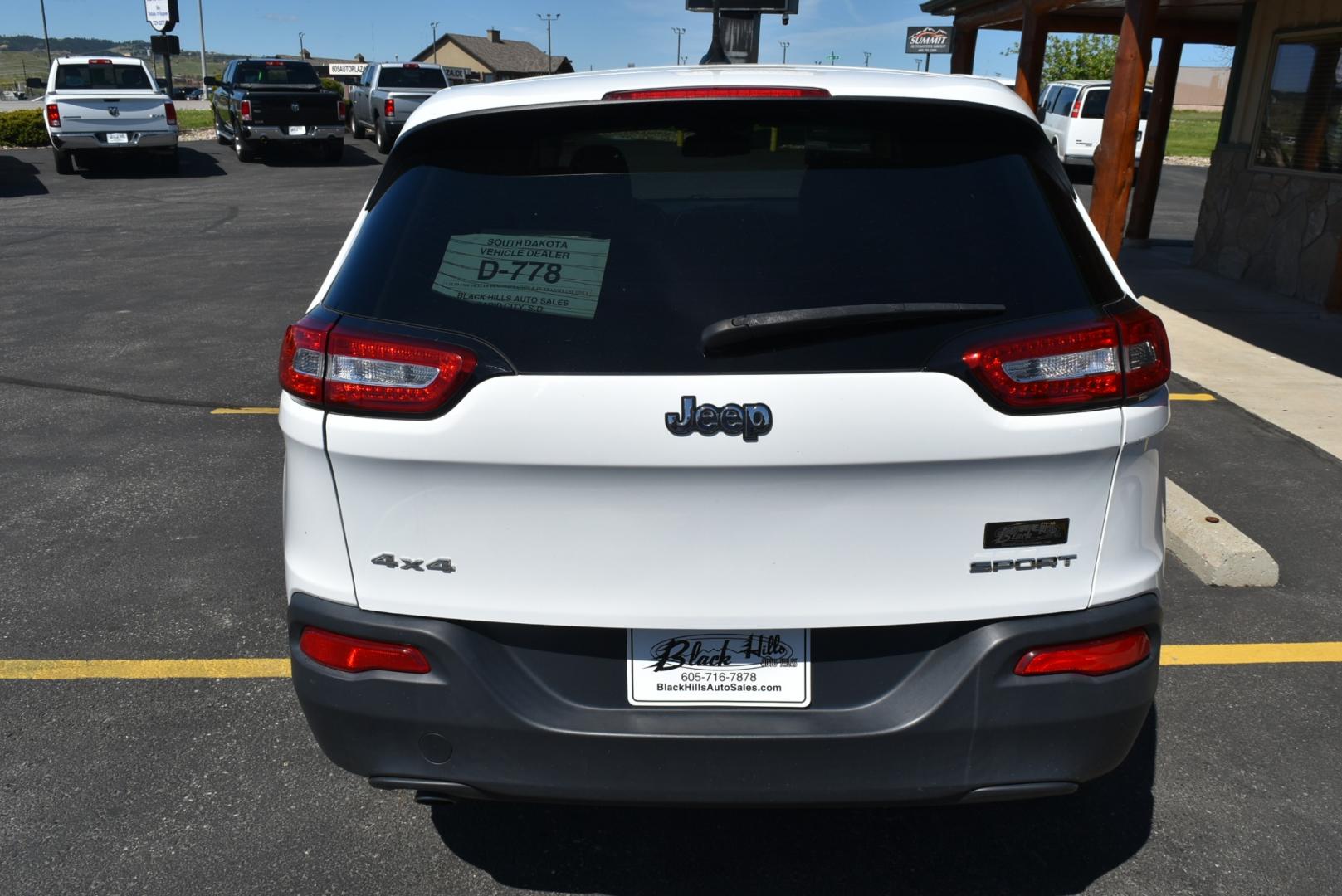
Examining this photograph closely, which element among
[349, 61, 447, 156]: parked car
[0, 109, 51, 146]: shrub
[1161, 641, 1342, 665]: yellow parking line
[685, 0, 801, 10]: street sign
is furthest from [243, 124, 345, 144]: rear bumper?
Answer: [1161, 641, 1342, 665]: yellow parking line

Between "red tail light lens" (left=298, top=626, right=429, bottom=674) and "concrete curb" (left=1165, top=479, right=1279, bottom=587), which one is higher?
"red tail light lens" (left=298, top=626, right=429, bottom=674)

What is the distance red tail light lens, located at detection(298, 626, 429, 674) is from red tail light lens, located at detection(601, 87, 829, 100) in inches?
48.3

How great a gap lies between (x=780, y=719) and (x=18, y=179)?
879 inches

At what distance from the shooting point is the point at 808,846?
279cm

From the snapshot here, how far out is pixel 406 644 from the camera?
221 centimetres

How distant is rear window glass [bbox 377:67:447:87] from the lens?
26906 mm

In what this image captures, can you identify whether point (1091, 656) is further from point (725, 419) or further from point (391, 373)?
point (391, 373)

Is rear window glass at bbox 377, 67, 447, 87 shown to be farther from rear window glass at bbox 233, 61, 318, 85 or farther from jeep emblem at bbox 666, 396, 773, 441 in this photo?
jeep emblem at bbox 666, 396, 773, 441

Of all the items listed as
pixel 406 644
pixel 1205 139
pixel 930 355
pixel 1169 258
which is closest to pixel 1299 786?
pixel 930 355

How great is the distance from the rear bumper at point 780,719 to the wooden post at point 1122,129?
6.01 meters

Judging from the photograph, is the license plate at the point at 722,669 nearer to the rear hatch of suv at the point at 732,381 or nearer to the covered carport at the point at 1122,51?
the rear hatch of suv at the point at 732,381

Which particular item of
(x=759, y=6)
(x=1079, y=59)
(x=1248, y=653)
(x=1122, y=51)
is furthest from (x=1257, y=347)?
(x=1079, y=59)

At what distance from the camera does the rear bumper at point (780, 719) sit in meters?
2.16

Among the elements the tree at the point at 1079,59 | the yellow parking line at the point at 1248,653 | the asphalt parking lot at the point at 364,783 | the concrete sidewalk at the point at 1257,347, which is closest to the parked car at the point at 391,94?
the concrete sidewalk at the point at 1257,347
